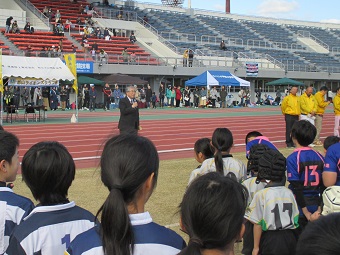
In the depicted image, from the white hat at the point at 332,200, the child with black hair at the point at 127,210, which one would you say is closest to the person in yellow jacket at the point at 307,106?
the white hat at the point at 332,200

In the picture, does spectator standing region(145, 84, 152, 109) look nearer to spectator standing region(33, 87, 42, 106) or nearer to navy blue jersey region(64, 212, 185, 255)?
spectator standing region(33, 87, 42, 106)

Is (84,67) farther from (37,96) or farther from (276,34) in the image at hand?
(276,34)

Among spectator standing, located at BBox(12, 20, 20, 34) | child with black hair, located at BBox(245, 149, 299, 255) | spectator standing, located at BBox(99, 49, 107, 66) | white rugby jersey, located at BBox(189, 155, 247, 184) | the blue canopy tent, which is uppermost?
spectator standing, located at BBox(12, 20, 20, 34)

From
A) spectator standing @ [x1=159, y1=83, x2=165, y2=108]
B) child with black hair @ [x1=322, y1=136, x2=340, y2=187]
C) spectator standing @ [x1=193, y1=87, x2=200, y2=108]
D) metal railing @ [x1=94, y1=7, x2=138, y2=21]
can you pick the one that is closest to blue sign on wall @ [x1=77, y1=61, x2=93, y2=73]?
spectator standing @ [x1=159, y1=83, x2=165, y2=108]

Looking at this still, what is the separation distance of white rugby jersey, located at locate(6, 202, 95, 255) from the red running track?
29.5ft

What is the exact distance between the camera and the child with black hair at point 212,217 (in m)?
2.13

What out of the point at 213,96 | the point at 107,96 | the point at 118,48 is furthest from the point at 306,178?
the point at 118,48

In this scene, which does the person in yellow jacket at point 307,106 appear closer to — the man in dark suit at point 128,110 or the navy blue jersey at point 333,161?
the man in dark suit at point 128,110

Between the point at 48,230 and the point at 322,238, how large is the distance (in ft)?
5.70

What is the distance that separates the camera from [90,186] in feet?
30.3

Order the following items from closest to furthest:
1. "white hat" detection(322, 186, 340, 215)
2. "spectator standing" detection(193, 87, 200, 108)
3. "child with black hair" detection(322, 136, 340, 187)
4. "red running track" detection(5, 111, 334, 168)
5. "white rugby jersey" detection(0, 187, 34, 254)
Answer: "white rugby jersey" detection(0, 187, 34, 254) → "white hat" detection(322, 186, 340, 215) → "child with black hair" detection(322, 136, 340, 187) → "red running track" detection(5, 111, 334, 168) → "spectator standing" detection(193, 87, 200, 108)

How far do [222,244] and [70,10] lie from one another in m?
48.1

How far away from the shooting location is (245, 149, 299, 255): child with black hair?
13.8 ft

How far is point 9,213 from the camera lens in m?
3.24
